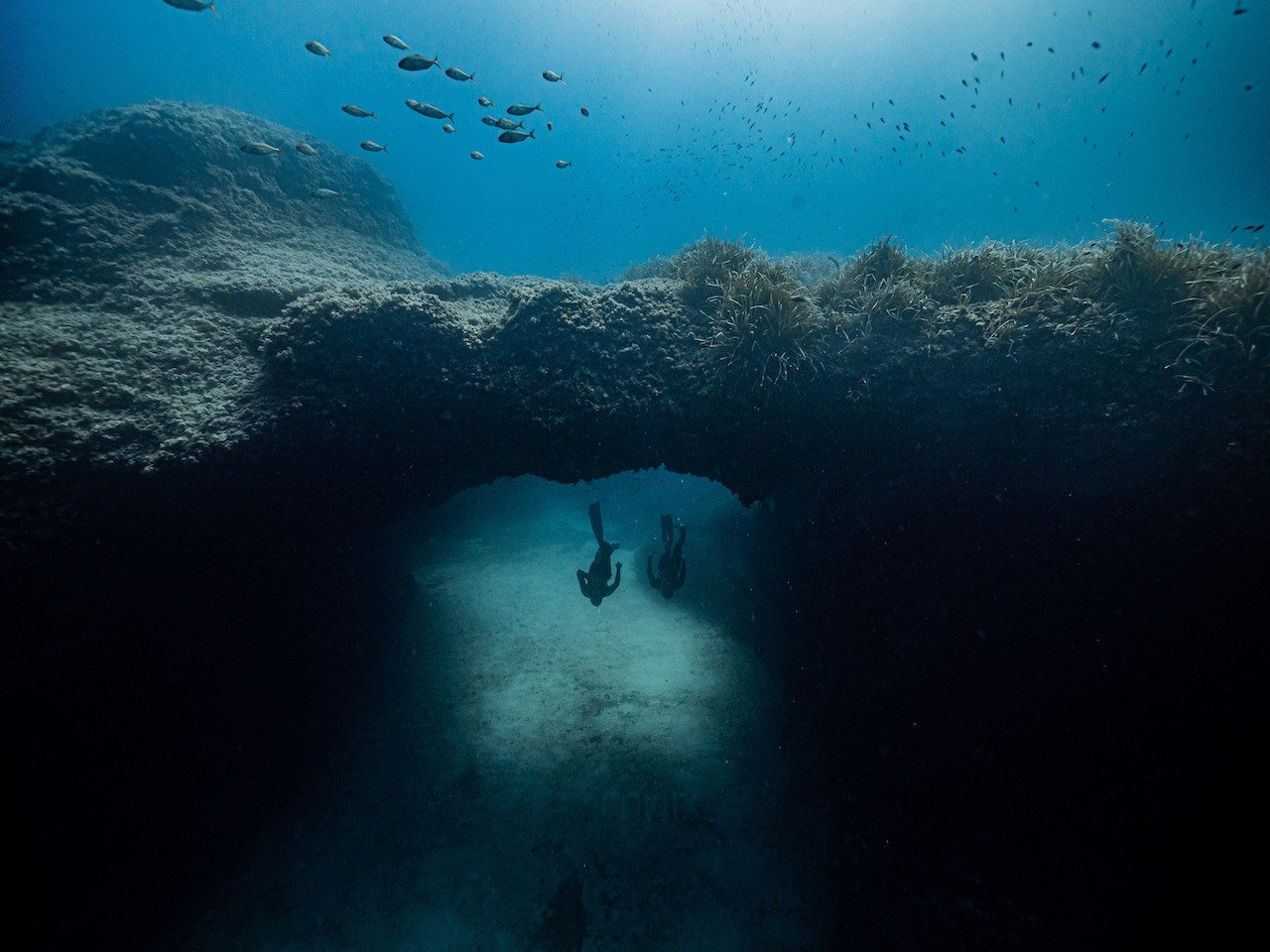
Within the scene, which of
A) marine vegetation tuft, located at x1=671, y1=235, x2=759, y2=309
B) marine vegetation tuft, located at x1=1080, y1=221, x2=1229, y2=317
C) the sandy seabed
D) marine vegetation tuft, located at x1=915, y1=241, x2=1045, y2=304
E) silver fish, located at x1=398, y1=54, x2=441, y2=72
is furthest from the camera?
silver fish, located at x1=398, y1=54, x2=441, y2=72

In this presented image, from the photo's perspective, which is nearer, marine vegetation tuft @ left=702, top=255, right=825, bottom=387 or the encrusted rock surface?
the encrusted rock surface

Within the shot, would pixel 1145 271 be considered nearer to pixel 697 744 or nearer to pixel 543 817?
pixel 697 744

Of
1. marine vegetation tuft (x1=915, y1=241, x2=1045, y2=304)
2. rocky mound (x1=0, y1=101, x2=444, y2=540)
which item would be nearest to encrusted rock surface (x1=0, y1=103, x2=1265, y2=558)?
rocky mound (x1=0, y1=101, x2=444, y2=540)

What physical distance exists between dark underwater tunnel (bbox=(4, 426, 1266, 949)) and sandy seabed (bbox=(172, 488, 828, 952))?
0.03 meters

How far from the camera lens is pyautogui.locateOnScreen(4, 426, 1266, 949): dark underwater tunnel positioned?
322 centimetres

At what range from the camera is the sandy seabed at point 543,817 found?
416 centimetres

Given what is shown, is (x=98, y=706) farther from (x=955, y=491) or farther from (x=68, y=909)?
(x=955, y=491)

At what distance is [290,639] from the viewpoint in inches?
206

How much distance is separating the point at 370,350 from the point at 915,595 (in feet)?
19.4

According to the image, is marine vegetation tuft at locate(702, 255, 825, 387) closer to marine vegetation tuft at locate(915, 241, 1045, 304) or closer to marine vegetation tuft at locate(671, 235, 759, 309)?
marine vegetation tuft at locate(671, 235, 759, 309)

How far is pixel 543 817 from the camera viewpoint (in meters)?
4.95

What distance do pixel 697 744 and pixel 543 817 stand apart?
1.97 metres

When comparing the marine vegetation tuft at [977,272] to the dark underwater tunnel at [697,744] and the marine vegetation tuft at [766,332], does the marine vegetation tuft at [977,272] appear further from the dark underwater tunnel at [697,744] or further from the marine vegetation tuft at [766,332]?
the dark underwater tunnel at [697,744]

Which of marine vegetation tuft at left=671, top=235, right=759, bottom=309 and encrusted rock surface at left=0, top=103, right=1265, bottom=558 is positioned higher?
marine vegetation tuft at left=671, top=235, right=759, bottom=309
